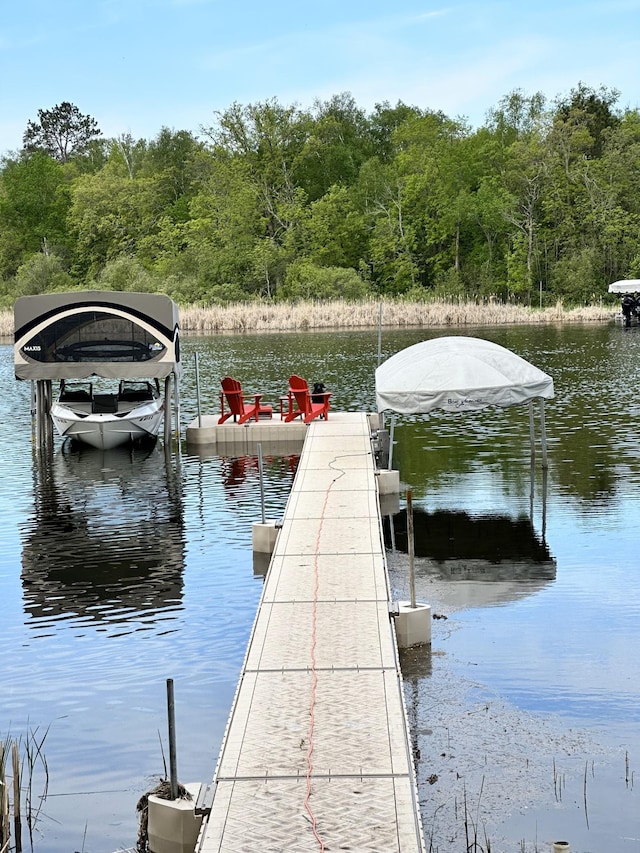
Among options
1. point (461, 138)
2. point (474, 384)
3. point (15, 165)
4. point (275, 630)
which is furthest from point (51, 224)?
point (275, 630)

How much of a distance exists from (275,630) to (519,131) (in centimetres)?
10191

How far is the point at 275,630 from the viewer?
36.4 feet

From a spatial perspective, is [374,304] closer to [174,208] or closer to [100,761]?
[174,208]

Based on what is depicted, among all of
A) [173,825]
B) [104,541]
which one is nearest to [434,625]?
[173,825]

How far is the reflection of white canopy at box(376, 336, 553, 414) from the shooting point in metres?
19.4

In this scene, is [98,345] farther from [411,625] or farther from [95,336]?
[411,625]

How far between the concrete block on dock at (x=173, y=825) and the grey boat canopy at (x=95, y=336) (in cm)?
1829

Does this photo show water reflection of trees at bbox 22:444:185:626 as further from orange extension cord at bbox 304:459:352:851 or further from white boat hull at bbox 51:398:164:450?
orange extension cord at bbox 304:459:352:851

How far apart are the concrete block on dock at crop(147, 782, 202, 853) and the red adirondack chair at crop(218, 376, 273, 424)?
60.6 ft

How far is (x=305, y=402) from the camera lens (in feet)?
86.6

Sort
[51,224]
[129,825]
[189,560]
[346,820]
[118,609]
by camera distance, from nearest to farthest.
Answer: [346,820] < [129,825] < [118,609] < [189,560] < [51,224]

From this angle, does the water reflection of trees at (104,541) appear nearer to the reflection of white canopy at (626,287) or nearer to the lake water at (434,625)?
the lake water at (434,625)

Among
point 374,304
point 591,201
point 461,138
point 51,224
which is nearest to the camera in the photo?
point 374,304

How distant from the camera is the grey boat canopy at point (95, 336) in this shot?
26016mm
